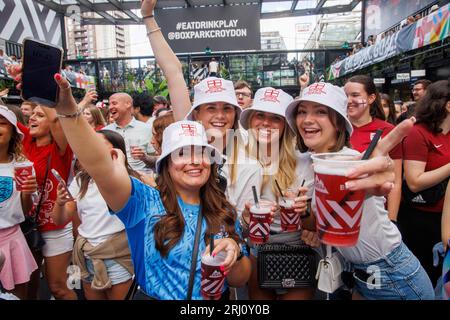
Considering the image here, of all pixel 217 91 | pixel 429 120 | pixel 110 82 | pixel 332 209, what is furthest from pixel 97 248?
pixel 110 82

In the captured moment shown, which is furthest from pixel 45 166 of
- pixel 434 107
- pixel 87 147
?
pixel 434 107

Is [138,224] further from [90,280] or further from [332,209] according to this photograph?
[90,280]

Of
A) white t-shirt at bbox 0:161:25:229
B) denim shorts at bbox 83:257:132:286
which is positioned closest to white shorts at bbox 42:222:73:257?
white t-shirt at bbox 0:161:25:229

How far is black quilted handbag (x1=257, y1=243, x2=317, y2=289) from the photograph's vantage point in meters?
1.96

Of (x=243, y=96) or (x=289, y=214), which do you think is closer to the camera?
(x=289, y=214)

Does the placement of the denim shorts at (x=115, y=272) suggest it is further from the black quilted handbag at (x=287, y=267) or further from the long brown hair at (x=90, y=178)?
the black quilted handbag at (x=287, y=267)

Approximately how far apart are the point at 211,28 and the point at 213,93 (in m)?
18.8

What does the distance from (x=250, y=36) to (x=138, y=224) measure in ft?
63.5

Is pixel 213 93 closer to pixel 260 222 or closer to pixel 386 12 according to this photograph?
pixel 260 222

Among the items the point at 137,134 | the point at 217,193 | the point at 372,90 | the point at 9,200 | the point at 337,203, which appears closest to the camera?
the point at 337,203

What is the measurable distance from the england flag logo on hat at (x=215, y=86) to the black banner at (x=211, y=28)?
58.3ft

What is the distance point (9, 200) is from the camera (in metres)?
2.48

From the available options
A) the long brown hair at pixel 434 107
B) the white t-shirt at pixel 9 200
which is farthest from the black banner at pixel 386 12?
the white t-shirt at pixel 9 200

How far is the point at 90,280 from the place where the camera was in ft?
8.46
